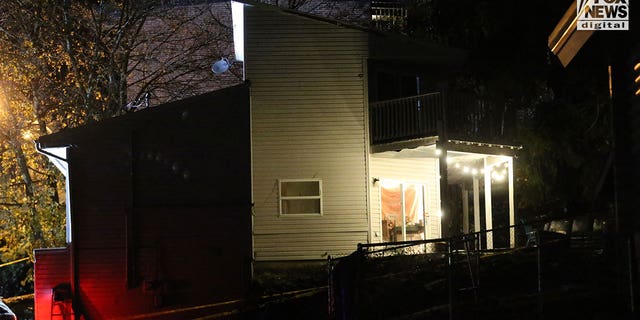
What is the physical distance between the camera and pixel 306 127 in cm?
2069

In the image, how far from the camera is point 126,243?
63.3 ft

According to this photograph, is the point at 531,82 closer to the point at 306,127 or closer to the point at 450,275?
the point at 306,127

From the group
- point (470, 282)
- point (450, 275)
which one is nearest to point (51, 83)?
point (470, 282)

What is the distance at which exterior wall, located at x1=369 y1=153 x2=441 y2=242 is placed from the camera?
2084cm

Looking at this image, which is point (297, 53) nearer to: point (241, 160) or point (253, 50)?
point (253, 50)

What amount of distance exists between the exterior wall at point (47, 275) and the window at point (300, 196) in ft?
18.9

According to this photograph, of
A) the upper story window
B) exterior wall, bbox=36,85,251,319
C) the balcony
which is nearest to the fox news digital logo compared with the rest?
the balcony

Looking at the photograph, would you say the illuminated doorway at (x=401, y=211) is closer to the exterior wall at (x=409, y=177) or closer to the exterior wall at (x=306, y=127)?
the exterior wall at (x=409, y=177)

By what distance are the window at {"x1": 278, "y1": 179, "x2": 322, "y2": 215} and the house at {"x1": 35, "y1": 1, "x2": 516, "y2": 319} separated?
38 mm

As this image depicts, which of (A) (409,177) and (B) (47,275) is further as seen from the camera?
(A) (409,177)

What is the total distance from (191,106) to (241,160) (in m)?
1.93

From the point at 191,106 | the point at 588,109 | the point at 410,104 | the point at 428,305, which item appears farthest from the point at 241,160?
the point at 588,109

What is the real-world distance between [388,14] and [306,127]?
10724mm

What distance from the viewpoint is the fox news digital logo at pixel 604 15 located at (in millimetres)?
10375
